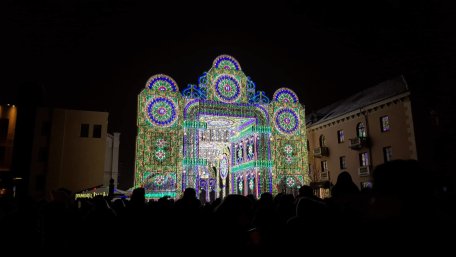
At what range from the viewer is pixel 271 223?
4.34 m

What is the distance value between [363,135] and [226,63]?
13.3 metres

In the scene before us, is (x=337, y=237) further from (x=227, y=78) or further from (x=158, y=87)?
(x=227, y=78)

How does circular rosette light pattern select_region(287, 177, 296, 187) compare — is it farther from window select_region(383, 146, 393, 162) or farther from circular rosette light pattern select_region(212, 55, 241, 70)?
circular rosette light pattern select_region(212, 55, 241, 70)

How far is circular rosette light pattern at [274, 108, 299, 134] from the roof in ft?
15.0

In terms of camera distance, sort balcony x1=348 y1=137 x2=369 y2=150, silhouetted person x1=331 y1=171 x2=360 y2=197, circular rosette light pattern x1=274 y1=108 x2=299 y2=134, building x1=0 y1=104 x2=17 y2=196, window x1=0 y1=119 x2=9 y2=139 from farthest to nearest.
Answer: window x1=0 y1=119 x2=9 y2=139 → building x1=0 y1=104 x2=17 y2=196 → circular rosette light pattern x1=274 y1=108 x2=299 y2=134 → balcony x1=348 y1=137 x2=369 y2=150 → silhouetted person x1=331 y1=171 x2=360 y2=197

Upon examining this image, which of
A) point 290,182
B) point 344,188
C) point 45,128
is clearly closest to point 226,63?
point 290,182

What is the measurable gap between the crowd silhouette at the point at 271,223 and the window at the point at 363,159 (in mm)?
22374

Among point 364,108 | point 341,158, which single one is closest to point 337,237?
point 364,108

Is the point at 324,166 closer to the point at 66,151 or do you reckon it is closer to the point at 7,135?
the point at 66,151

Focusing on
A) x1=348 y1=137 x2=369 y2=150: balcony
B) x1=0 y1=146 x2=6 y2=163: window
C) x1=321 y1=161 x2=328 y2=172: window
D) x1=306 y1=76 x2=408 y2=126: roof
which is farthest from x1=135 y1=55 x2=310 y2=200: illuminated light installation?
x1=0 y1=146 x2=6 y2=163: window

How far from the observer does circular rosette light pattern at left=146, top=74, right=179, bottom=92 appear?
A: 83.8ft

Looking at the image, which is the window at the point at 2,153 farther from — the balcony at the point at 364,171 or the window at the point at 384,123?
the window at the point at 384,123

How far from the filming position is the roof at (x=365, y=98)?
26.5m

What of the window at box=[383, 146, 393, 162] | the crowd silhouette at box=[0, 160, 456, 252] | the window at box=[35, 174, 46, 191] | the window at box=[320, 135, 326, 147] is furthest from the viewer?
the window at box=[320, 135, 326, 147]
